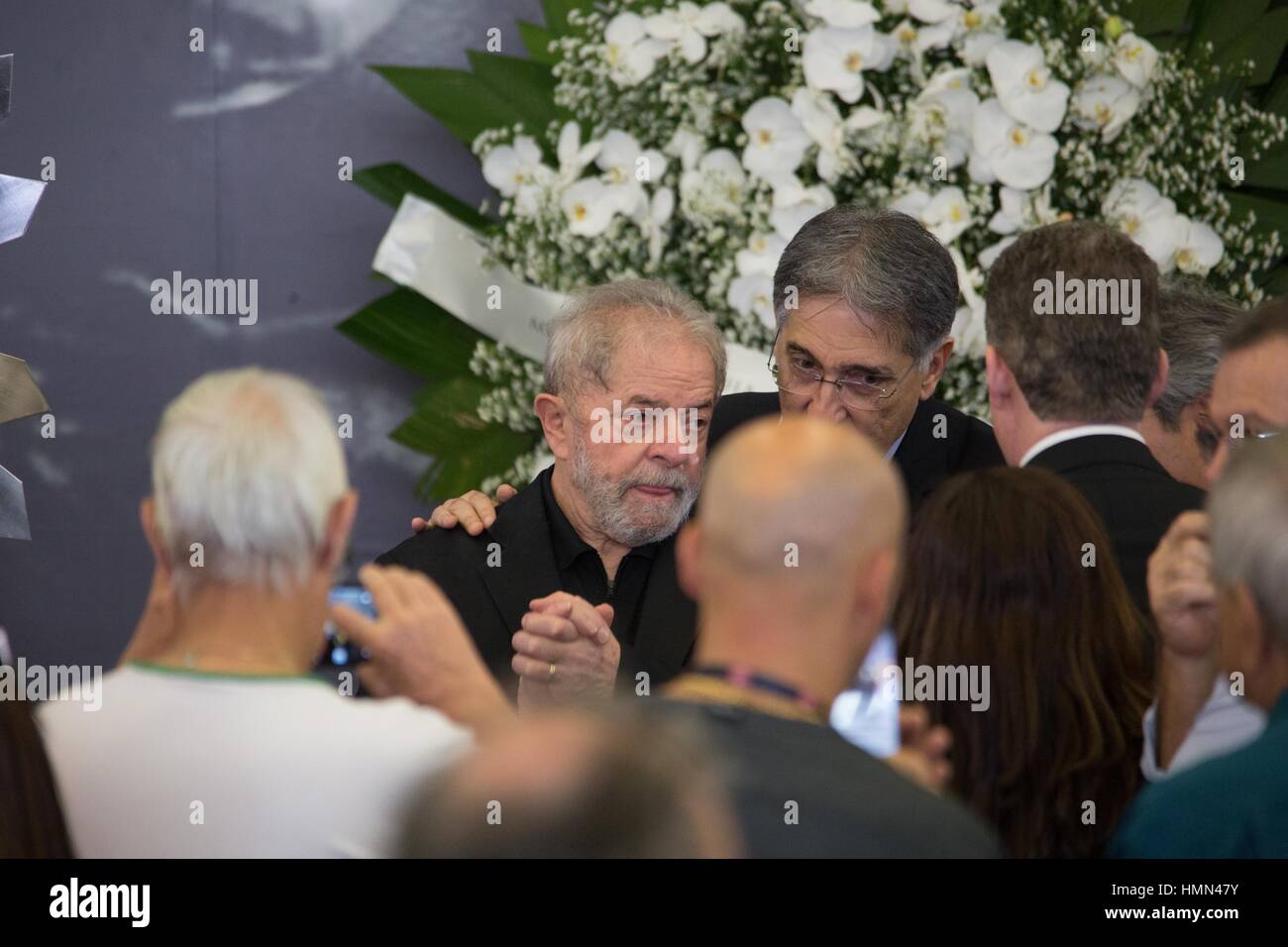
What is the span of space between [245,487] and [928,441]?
163 cm

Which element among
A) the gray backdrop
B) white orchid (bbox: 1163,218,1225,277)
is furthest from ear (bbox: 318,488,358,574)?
the gray backdrop

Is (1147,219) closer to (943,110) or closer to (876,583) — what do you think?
(943,110)

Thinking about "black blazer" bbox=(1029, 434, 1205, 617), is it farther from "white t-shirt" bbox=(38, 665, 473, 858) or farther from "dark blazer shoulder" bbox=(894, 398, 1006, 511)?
"white t-shirt" bbox=(38, 665, 473, 858)

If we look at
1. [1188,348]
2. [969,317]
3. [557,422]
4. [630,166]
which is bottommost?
[557,422]

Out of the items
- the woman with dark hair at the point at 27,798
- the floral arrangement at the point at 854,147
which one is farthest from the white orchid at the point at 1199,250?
the woman with dark hair at the point at 27,798

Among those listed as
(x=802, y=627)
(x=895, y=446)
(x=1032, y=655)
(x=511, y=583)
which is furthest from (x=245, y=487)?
(x=895, y=446)

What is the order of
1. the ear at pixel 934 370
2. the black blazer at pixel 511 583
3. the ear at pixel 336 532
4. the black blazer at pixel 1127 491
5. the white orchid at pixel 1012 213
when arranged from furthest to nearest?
the white orchid at pixel 1012 213 → the ear at pixel 934 370 → the black blazer at pixel 511 583 → the black blazer at pixel 1127 491 → the ear at pixel 336 532

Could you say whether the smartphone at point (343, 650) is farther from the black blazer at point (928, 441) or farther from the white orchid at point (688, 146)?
the white orchid at point (688, 146)

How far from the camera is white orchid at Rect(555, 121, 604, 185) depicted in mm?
3145

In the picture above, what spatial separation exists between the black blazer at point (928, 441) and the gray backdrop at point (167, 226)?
1.06 m

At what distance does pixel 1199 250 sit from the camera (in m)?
3.03

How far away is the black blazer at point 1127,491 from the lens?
2004 mm

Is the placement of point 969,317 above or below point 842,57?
below
